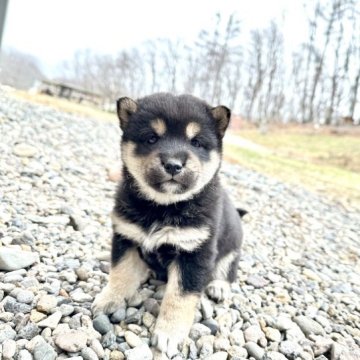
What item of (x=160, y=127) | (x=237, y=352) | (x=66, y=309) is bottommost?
(x=237, y=352)

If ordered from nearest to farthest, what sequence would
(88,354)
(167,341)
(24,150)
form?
(88,354) < (167,341) < (24,150)

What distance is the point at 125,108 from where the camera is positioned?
3.27m

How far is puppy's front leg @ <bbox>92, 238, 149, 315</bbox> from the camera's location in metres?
3.12

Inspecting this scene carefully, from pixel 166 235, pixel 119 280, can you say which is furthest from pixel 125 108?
pixel 119 280

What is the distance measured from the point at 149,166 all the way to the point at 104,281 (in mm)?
1294

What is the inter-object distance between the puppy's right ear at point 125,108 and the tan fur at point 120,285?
107cm

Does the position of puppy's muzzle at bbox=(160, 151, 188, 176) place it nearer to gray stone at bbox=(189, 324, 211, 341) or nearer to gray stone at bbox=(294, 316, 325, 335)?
gray stone at bbox=(189, 324, 211, 341)

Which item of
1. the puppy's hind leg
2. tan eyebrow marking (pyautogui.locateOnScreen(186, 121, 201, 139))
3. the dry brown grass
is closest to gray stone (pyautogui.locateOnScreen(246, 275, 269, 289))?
the puppy's hind leg

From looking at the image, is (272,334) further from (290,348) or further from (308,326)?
(308,326)

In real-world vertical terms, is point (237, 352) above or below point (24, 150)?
below

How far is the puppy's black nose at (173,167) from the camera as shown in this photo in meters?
2.81

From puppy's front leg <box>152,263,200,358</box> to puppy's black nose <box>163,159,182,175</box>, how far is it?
2.42 ft

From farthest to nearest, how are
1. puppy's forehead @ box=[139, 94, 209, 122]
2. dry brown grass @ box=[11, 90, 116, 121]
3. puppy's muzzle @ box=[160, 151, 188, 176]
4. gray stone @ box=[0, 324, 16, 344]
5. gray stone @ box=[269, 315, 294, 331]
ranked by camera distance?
dry brown grass @ box=[11, 90, 116, 121] < gray stone @ box=[269, 315, 294, 331] < puppy's forehead @ box=[139, 94, 209, 122] < puppy's muzzle @ box=[160, 151, 188, 176] < gray stone @ box=[0, 324, 16, 344]

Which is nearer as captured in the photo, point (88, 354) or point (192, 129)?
point (88, 354)
